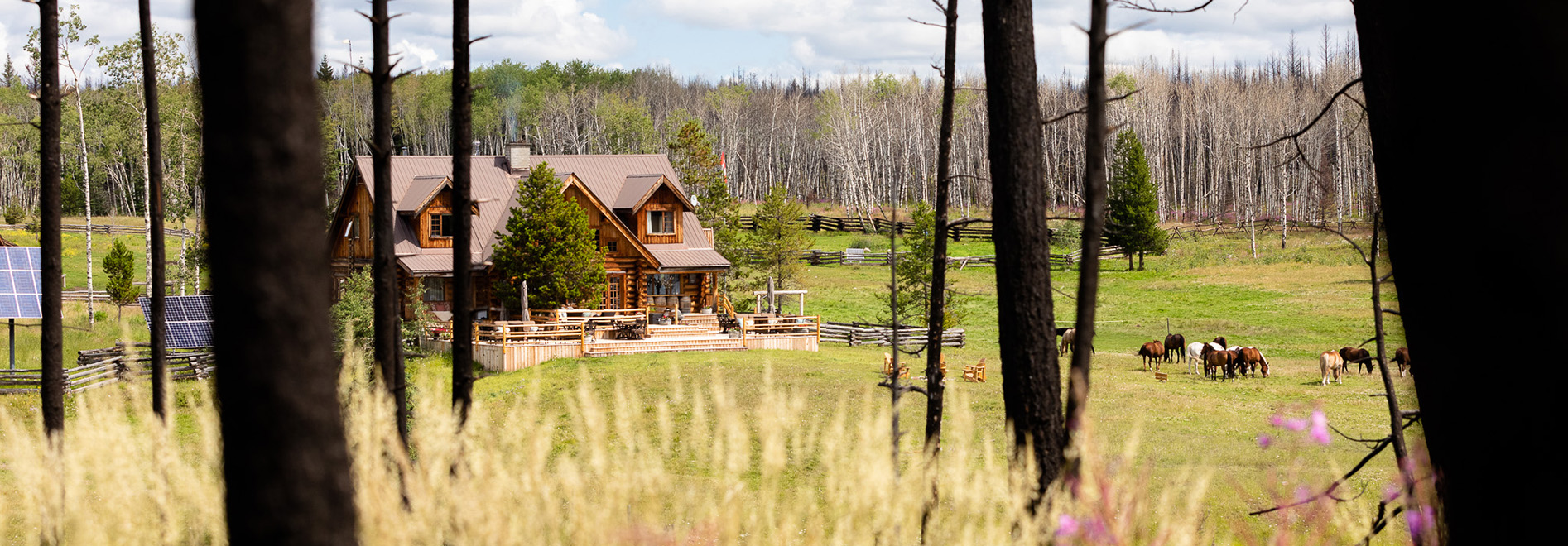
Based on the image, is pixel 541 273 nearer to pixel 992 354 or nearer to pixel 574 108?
pixel 992 354

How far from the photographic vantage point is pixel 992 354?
33344 millimetres

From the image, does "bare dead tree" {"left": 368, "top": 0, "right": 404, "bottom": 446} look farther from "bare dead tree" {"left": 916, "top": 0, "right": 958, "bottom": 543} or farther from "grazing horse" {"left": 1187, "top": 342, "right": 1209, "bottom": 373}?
"grazing horse" {"left": 1187, "top": 342, "right": 1209, "bottom": 373}

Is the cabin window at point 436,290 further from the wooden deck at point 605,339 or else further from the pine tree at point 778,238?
the pine tree at point 778,238

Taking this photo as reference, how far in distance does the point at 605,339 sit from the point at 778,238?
1560cm

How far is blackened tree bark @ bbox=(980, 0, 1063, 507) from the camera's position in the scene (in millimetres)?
7613

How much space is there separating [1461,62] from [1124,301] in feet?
155

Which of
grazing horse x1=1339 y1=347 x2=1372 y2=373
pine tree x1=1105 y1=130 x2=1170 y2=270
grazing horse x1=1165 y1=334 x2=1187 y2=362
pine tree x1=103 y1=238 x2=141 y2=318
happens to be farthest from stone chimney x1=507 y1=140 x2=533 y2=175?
pine tree x1=1105 y1=130 x2=1170 y2=270

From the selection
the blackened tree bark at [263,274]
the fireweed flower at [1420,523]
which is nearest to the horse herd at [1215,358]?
the fireweed flower at [1420,523]

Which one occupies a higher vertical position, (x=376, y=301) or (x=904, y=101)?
(x=904, y=101)

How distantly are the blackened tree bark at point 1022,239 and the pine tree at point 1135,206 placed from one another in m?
49.3

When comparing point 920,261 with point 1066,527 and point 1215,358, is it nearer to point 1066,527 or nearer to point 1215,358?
point 1215,358

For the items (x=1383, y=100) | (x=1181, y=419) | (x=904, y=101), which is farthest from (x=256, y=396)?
(x=904, y=101)

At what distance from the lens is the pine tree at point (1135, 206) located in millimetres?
56156

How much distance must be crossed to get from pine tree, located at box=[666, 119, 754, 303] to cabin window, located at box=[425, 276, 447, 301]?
40.0 ft
